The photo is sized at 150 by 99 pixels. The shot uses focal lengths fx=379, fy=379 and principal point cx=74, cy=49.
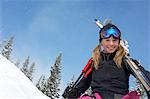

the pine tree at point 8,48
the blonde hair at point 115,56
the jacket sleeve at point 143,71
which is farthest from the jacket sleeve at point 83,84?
the pine tree at point 8,48

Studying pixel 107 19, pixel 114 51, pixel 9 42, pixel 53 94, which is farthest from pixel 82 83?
pixel 9 42

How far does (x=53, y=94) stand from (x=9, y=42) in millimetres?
29781

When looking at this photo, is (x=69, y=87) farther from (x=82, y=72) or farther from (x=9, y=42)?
(x=9, y=42)

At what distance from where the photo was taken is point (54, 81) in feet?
199

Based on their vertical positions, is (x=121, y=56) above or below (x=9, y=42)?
below

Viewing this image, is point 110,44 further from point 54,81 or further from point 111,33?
point 54,81

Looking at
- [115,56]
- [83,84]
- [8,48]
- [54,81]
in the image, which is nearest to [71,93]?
[83,84]

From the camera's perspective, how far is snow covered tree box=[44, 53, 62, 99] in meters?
59.0

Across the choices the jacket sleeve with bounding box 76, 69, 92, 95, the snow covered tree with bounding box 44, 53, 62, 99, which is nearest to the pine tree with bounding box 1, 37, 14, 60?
the snow covered tree with bounding box 44, 53, 62, 99

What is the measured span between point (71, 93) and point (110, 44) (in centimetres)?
102

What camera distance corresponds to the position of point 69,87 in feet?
20.5

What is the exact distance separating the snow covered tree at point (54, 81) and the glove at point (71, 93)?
52.9 meters

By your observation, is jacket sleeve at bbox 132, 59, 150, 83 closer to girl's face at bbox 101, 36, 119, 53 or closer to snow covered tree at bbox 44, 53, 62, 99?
girl's face at bbox 101, 36, 119, 53

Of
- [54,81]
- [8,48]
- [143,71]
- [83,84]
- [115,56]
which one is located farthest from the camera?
[8,48]
